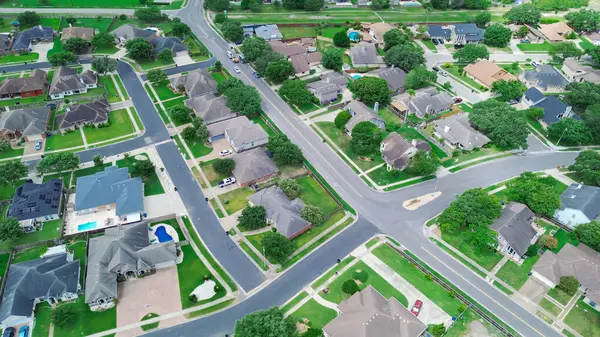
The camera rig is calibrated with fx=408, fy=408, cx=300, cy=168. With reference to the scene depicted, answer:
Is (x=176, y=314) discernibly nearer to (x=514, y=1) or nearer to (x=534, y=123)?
(x=534, y=123)

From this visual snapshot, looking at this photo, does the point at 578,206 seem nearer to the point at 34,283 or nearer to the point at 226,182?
the point at 226,182

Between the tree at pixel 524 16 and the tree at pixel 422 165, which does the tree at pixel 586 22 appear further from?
the tree at pixel 422 165

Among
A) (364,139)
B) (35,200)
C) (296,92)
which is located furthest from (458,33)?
(35,200)

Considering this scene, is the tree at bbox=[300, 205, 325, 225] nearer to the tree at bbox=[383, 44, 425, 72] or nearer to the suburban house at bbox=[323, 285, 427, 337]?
the suburban house at bbox=[323, 285, 427, 337]

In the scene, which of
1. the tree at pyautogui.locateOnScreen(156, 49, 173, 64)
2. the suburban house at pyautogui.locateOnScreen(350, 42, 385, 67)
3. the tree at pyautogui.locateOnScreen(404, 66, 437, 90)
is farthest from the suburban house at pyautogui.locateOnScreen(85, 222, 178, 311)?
the suburban house at pyautogui.locateOnScreen(350, 42, 385, 67)

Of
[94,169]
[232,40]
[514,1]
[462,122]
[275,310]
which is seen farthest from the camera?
[514,1]

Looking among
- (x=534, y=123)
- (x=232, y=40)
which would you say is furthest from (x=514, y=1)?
(x=232, y=40)

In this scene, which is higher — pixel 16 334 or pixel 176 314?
pixel 16 334

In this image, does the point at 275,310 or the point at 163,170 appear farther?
the point at 163,170
